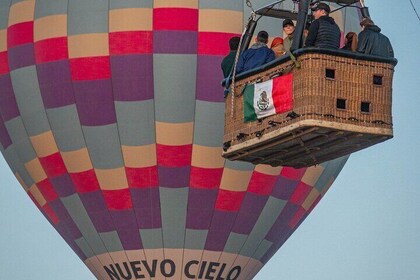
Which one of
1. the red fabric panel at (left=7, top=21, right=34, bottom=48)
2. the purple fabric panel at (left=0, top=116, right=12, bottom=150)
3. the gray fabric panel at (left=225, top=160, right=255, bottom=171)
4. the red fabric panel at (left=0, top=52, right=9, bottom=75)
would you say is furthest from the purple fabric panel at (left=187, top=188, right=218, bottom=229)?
the red fabric panel at (left=0, top=52, right=9, bottom=75)

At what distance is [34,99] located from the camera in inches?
820

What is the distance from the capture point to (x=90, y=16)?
799 inches

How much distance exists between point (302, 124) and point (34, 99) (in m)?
7.33

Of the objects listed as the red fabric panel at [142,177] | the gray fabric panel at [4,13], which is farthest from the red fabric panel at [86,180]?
the gray fabric panel at [4,13]

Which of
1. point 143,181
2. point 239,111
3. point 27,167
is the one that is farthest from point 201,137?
point 239,111

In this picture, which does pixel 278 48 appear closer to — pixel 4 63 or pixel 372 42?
pixel 372 42

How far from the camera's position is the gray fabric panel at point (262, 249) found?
21.2 m

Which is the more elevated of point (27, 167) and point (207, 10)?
point (207, 10)

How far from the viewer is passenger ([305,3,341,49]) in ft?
46.3

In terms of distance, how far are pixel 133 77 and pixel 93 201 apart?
167cm

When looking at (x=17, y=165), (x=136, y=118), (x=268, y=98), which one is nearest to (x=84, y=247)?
(x=17, y=165)

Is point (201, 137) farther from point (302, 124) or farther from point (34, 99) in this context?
point (302, 124)

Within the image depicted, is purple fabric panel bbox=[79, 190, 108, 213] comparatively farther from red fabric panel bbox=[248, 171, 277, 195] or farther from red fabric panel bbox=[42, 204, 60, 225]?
red fabric panel bbox=[248, 171, 277, 195]

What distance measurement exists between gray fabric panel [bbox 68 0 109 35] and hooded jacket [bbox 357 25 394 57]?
6.37 m
